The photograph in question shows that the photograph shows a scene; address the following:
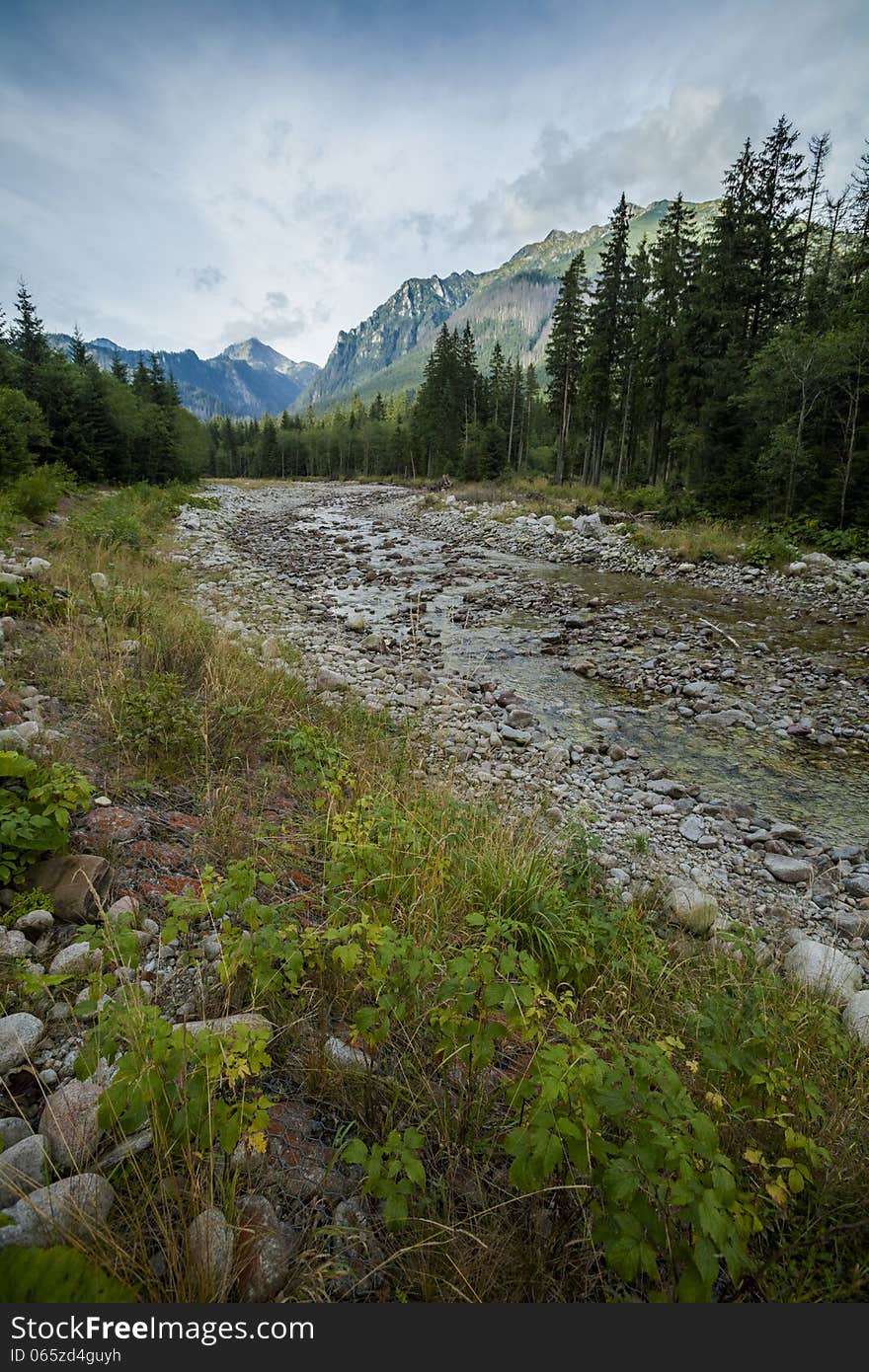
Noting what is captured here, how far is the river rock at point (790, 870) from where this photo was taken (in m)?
4.12

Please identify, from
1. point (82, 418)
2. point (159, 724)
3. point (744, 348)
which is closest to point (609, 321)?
point (744, 348)

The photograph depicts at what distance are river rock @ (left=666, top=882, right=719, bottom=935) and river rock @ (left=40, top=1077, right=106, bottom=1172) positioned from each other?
3190mm

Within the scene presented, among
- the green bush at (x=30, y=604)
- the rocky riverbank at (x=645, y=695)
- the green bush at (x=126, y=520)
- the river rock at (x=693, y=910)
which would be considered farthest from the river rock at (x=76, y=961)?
the green bush at (x=126, y=520)

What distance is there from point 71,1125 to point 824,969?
3.43 meters

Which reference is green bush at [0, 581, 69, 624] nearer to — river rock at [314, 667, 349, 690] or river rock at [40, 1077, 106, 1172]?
river rock at [314, 667, 349, 690]

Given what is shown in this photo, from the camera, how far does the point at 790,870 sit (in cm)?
416

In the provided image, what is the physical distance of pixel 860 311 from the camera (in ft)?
56.5

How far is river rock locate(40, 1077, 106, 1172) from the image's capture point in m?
1.52

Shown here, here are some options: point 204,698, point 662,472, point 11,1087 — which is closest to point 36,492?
point 204,698

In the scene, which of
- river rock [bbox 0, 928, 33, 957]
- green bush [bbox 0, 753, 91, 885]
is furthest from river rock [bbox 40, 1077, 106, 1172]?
green bush [bbox 0, 753, 91, 885]

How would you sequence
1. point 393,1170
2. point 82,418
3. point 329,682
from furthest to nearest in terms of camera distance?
point 82,418, point 329,682, point 393,1170

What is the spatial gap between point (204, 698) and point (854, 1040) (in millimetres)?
4815

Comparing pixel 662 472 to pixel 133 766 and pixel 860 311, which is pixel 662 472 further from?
pixel 133 766

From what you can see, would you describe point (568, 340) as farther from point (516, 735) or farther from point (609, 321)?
point (516, 735)
